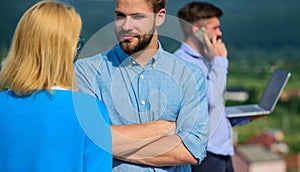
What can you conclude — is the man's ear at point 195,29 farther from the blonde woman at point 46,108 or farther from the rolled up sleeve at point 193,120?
the blonde woman at point 46,108

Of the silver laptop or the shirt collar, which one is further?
the shirt collar

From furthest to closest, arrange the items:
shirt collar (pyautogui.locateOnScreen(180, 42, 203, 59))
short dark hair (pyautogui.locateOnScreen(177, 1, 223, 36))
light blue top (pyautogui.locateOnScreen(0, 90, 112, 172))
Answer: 1. short dark hair (pyautogui.locateOnScreen(177, 1, 223, 36))
2. shirt collar (pyautogui.locateOnScreen(180, 42, 203, 59))
3. light blue top (pyautogui.locateOnScreen(0, 90, 112, 172))

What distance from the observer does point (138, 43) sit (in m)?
0.93

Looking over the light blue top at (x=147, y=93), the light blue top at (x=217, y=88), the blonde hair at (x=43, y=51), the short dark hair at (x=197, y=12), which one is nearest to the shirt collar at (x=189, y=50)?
the light blue top at (x=217, y=88)

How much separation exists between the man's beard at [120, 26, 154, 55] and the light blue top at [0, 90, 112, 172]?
17 cm

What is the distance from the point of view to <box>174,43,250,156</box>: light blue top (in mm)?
1426

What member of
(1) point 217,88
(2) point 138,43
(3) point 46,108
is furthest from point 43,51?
(1) point 217,88

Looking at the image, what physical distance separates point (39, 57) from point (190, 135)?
0.30 metres

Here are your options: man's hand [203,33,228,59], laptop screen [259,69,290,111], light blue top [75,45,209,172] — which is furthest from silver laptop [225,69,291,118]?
light blue top [75,45,209,172]

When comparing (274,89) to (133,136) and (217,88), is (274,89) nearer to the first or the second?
(217,88)

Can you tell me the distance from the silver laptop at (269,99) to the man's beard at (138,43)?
531 mm

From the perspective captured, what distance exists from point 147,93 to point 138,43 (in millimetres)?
92

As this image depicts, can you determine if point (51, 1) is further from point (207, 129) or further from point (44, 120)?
point (207, 129)

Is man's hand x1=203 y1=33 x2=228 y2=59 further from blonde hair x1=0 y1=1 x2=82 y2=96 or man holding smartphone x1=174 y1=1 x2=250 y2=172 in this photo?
blonde hair x1=0 y1=1 x2=82 y2=96
